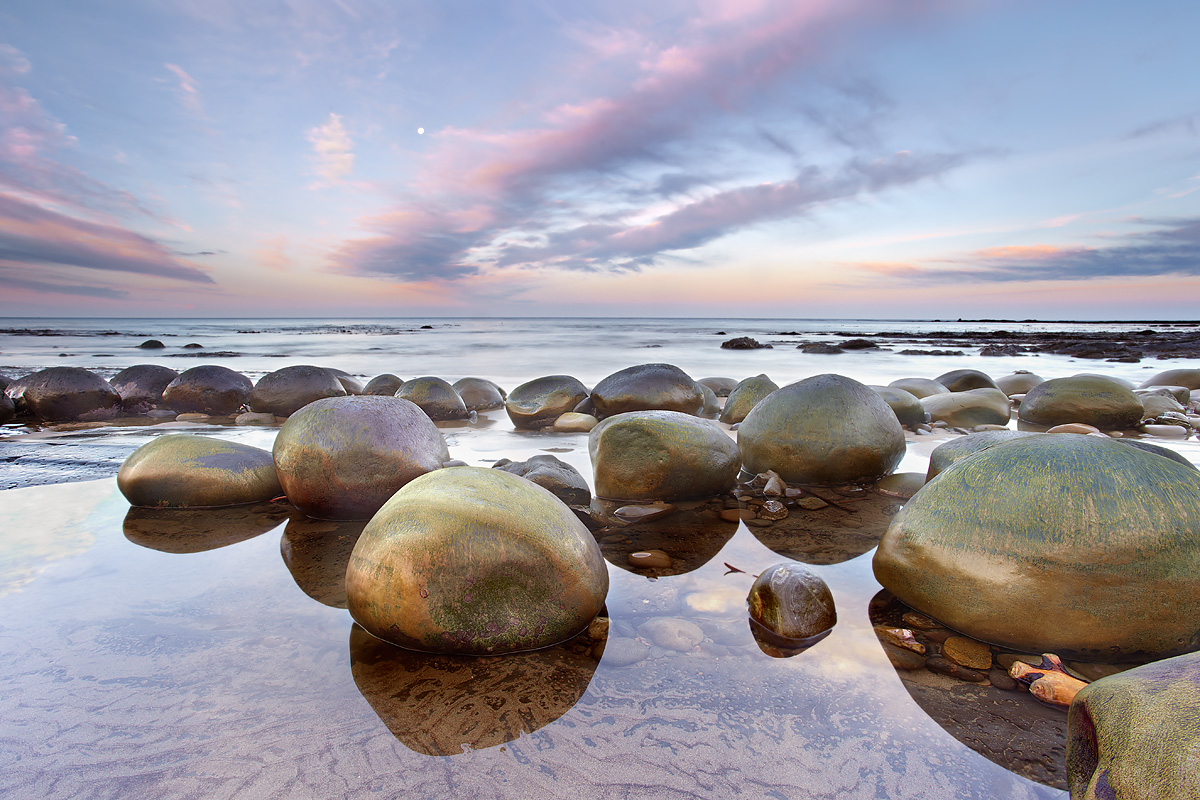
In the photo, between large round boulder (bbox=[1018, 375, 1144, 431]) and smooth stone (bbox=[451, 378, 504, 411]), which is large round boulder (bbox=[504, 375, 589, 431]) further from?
large round boulder (bbox=[1018, 375, 1144, 431])

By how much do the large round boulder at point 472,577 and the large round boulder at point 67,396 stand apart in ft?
20.2

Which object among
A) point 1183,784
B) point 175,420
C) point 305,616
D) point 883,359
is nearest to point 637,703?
point 1183,784

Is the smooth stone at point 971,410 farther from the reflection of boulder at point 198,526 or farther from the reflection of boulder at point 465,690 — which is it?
the reflection of boulder at point 198,526

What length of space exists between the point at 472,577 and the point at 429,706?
0.39m

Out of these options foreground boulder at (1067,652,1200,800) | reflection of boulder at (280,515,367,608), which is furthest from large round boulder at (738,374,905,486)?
reflection of boulder at (280,515,367,608)

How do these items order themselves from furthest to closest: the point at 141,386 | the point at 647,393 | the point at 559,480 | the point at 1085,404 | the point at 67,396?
the point at 141,386
the point at 67,396
the point at 647,393
the point at 1085,404
the point at 559,480

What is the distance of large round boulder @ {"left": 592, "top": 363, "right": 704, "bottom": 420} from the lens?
555cm

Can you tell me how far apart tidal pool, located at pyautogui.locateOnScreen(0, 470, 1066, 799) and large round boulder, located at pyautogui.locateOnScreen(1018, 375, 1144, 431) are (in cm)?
462

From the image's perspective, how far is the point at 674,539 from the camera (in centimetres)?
285

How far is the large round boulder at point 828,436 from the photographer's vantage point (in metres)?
3.54

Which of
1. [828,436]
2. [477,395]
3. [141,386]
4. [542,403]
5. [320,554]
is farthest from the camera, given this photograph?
[477,395]

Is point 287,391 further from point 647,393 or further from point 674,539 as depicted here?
point 674,539

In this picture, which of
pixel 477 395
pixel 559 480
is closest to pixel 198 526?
pixel 559 480

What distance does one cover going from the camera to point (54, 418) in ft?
19.7
